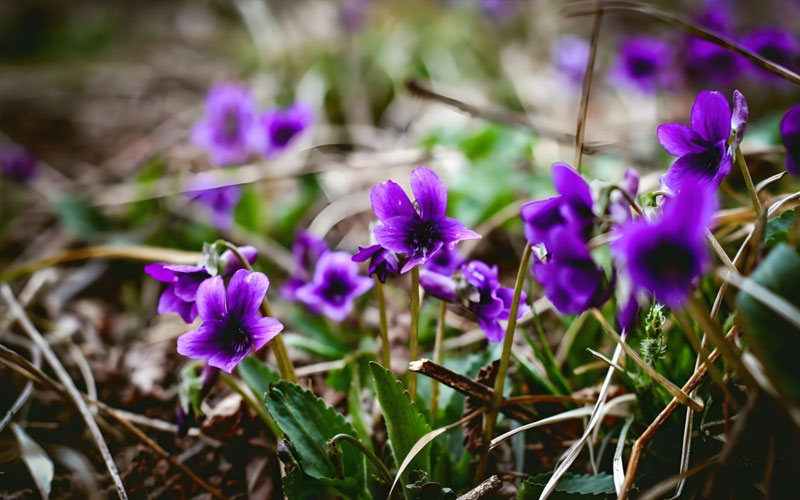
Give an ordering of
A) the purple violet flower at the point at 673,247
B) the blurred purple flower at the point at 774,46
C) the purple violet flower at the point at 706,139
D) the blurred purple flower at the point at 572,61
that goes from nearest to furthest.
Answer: the purple violet flower at the point at 673,247 < the purple violet flower at the point at 706,139 < the blurred purple flower at the point at 774,46 < the blurred purple flower at the point at 572,61

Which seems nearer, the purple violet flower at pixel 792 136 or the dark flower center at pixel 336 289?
the purple violet flower at pixel 792 136

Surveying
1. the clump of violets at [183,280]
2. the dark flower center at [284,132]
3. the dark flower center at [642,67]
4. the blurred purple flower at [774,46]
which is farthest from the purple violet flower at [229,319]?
the dark flower center at [642,67]

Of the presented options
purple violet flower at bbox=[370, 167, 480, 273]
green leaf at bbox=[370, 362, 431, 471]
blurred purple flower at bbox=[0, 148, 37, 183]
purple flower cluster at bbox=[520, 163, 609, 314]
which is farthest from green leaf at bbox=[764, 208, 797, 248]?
blurred purple flower at bbox=[0, 148, 37, 183]

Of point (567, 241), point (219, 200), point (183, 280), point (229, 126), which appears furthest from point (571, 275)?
point (229, 126)

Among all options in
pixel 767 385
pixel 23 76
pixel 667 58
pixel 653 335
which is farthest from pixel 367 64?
pixel 767 385

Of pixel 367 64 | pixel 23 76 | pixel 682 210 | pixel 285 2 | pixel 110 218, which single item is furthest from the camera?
pixel 285 2

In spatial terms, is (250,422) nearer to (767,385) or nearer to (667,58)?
(767,385)

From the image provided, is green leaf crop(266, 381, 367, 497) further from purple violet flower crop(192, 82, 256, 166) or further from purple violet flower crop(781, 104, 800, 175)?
purple violet flower crop(192, 82, 256, 166)

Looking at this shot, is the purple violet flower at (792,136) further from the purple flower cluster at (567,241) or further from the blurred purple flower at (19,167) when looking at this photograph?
the blurred purple flower at (19,167)
